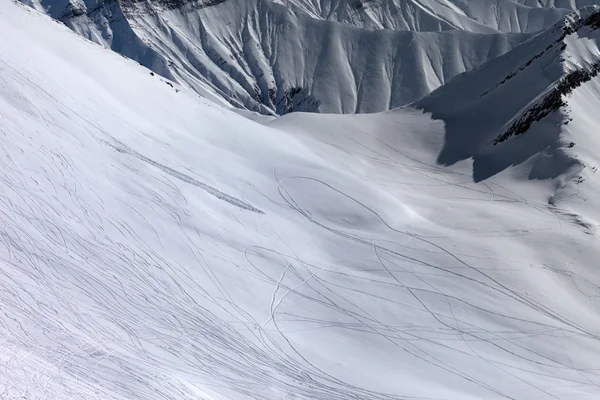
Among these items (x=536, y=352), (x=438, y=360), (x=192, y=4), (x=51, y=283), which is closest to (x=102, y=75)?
(x=51, y=283)

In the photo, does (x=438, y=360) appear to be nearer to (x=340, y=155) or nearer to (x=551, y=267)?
(x=551, y=267)

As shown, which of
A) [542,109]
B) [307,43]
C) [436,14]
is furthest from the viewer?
[436,14]

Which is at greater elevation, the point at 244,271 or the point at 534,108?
the point at 534,108

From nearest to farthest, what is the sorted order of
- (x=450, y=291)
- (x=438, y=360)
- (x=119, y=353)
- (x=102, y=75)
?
(x=119, y=353)
(x=438, y=360)
(x=450, y=291)
(x=102, y=75)

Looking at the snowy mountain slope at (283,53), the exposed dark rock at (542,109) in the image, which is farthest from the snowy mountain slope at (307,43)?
the exposed dark rock at (542,109)

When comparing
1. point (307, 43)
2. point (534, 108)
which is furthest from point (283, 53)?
point (534, 108)

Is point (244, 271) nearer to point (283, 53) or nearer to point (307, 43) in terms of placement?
point (307, 43)

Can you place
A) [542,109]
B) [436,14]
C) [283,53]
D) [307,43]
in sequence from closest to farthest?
[542,109] → [307,43] → [283,53] → [436,14]
